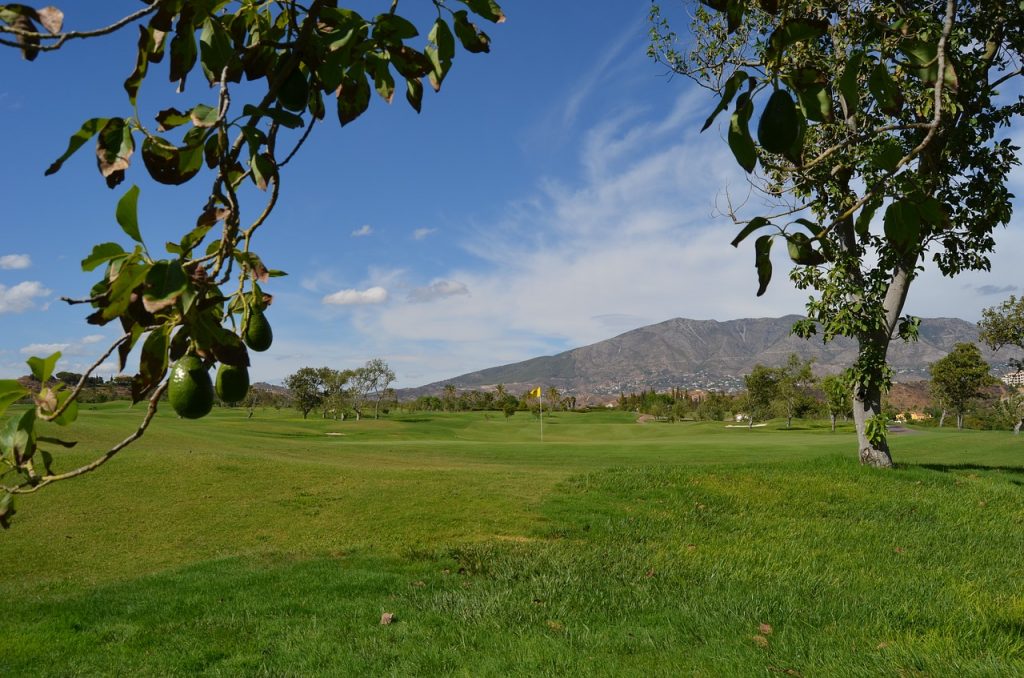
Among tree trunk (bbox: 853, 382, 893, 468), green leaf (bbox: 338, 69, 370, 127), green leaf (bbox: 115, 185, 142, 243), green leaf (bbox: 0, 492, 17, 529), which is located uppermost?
green leaf (bbox: 338, 69, 370, 127)

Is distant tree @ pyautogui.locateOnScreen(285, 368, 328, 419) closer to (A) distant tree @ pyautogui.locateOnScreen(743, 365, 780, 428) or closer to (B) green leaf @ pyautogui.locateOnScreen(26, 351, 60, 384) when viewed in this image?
(A) distant tree @ pyautogui.locateOnScreen(743, 365, 780, 428)

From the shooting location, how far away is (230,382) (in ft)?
3.00

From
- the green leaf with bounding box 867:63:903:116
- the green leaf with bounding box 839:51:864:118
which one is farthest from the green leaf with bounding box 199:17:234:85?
the green leaf with bounding box 867:63:903:116

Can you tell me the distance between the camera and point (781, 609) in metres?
4.76

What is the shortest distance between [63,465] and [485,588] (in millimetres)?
11944

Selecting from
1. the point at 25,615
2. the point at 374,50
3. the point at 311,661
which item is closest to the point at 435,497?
the point at 25,615

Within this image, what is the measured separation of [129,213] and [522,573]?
6098 mm

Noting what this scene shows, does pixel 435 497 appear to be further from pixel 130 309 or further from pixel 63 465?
pixel 130 309

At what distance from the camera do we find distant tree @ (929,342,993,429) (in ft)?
152

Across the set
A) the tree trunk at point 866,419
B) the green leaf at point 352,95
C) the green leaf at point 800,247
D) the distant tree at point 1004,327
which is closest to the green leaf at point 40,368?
the green leaf at point 352,95

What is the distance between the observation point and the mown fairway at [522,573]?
13.7ft

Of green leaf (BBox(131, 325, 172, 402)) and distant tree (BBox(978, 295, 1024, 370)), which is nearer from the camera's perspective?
green leaf (BBox(131, 325, 172, 402))

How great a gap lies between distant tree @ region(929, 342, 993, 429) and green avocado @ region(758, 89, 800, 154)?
54.6 metres

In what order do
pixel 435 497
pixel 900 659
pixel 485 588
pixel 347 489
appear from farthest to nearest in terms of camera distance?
pixel 347 489, pixel 435 497, pixel 485 588, pixel 900 659
